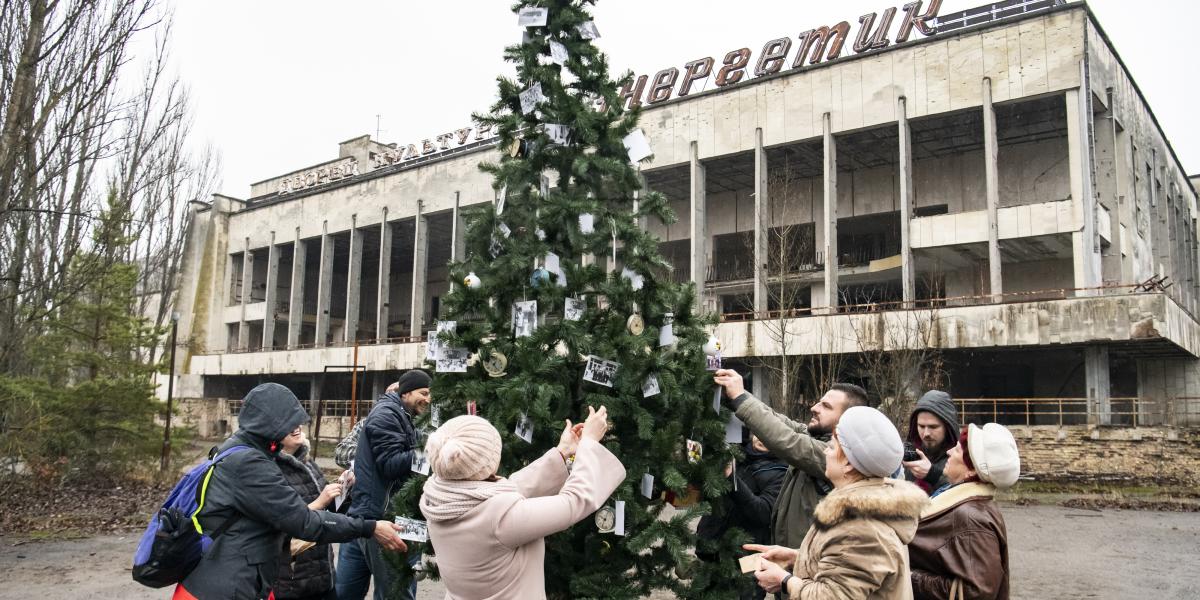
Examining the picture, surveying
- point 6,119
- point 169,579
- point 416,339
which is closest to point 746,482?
point 169,579

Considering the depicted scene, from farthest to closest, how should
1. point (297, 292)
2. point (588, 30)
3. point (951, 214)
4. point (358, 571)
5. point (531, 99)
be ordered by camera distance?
point (297, 292) → point (951, 214) → point (358, 571) → point (588, 30) → point (531, 99)

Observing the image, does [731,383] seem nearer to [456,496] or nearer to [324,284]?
[456,496]

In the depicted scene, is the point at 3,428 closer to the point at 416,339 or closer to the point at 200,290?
the point at 416,339

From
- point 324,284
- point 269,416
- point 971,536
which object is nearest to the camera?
point 971,536

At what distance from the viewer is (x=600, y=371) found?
3951 mm

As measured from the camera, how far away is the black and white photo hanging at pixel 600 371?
3.91 metres

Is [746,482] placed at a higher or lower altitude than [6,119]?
lower

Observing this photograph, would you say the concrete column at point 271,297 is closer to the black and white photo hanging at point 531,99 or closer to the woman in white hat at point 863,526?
the black and white photo hanging at point 531,99

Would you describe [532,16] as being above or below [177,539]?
above

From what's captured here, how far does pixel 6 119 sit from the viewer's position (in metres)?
9.85

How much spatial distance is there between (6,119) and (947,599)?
1185 centimetres

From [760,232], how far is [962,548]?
963 inches

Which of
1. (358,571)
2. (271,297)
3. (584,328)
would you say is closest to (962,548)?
(584,328)

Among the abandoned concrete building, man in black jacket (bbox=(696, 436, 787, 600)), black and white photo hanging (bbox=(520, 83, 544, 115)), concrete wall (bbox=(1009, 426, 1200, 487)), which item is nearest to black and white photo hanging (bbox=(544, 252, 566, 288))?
black and white photo hanging (bbox=(520, 83, 544, 115))
